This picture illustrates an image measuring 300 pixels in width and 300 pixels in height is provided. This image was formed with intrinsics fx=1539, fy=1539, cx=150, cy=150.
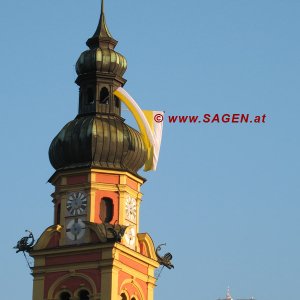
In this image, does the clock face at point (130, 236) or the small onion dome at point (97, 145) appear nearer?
the clock face at point (130, 236)

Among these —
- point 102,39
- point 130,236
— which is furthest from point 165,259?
point 102,39

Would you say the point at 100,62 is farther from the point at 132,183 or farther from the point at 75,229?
the point at 75,229

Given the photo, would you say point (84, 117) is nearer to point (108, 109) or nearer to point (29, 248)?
point (108, 109)

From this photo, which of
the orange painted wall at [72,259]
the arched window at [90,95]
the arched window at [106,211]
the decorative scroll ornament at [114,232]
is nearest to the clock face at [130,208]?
the arched window at [106,211]

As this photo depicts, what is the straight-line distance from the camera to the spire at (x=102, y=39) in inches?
2810

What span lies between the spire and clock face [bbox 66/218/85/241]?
885 cm

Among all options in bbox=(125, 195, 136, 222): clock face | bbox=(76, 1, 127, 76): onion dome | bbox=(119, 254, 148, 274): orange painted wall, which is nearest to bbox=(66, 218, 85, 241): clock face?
bbox=(119, 254, 148, 274): orange painted wall

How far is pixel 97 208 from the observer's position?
67500 mm

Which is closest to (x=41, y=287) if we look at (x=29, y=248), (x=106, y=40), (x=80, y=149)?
(x=29, y=248)

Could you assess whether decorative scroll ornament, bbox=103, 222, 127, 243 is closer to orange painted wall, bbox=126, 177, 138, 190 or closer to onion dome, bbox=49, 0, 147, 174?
orange painted wall, bbox=126, 177, 138, 190

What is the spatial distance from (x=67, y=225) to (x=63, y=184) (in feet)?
6.56

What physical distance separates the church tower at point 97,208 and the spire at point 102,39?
2.83ft

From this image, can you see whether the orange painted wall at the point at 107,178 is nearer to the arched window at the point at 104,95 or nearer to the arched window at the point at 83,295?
the arched window at the point at 104,95

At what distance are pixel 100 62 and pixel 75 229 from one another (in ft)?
26.7
